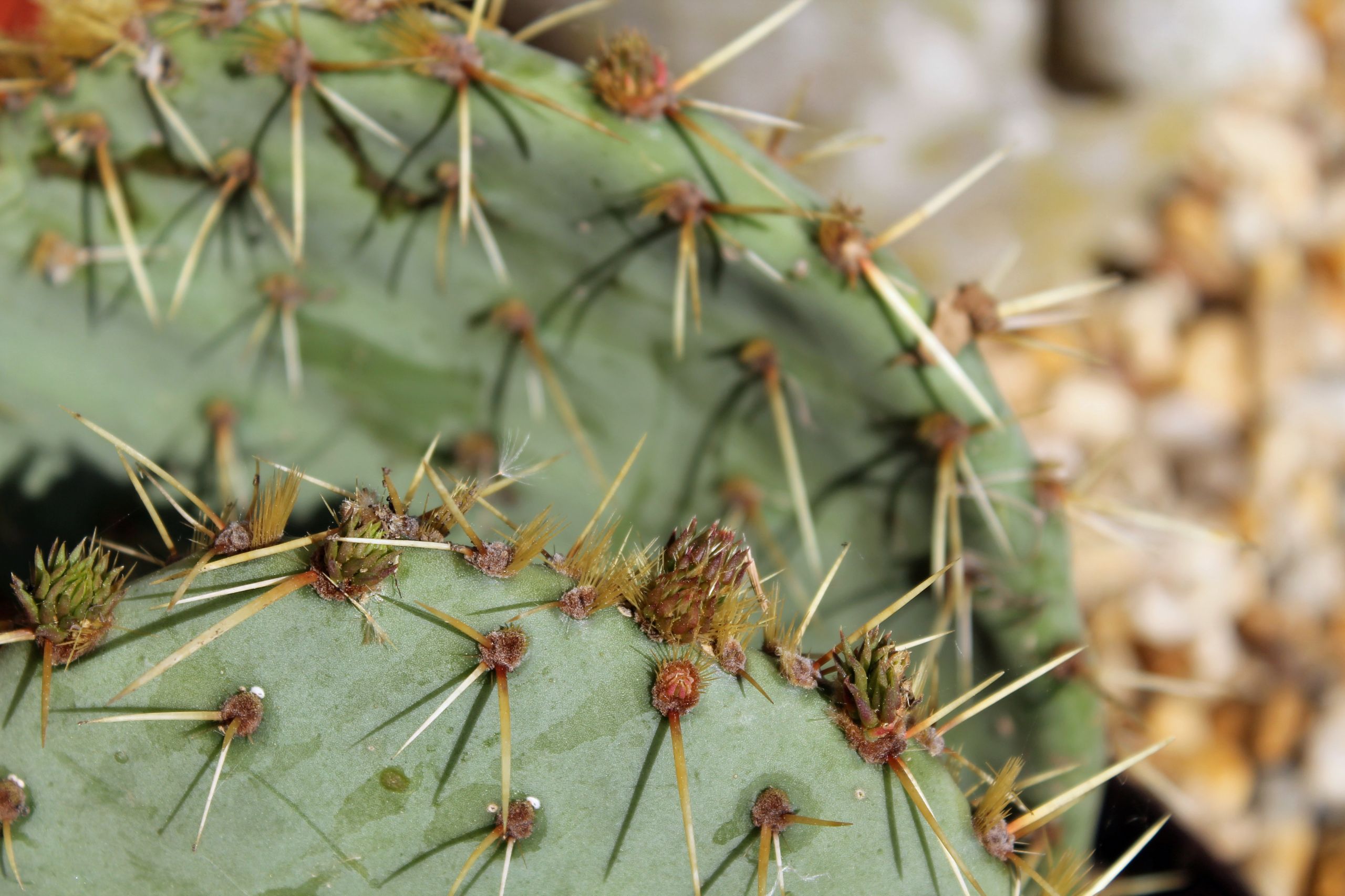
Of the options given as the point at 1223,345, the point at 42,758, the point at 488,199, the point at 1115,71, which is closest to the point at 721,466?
the point at 488,199

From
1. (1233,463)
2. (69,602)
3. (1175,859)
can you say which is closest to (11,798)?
(69,602)

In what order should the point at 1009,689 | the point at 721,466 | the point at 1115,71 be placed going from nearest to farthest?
the point at 1009,689 < the point at 721,466 < the point at 1115,71

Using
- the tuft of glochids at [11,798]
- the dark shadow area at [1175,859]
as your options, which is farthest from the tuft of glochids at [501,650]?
the dark shadow area at [1175,859]

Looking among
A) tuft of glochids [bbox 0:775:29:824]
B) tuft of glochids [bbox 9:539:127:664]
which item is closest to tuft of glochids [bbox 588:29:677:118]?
tuft of glochids [bbox 9:539:127:664]

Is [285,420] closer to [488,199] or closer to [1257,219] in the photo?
[488,199]

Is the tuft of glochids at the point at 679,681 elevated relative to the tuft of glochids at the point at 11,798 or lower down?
elevated

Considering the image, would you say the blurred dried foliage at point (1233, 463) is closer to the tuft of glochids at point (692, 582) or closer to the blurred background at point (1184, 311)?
the blurred background at point (1184, 311)

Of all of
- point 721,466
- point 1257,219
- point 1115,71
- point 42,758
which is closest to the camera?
point 42,758
